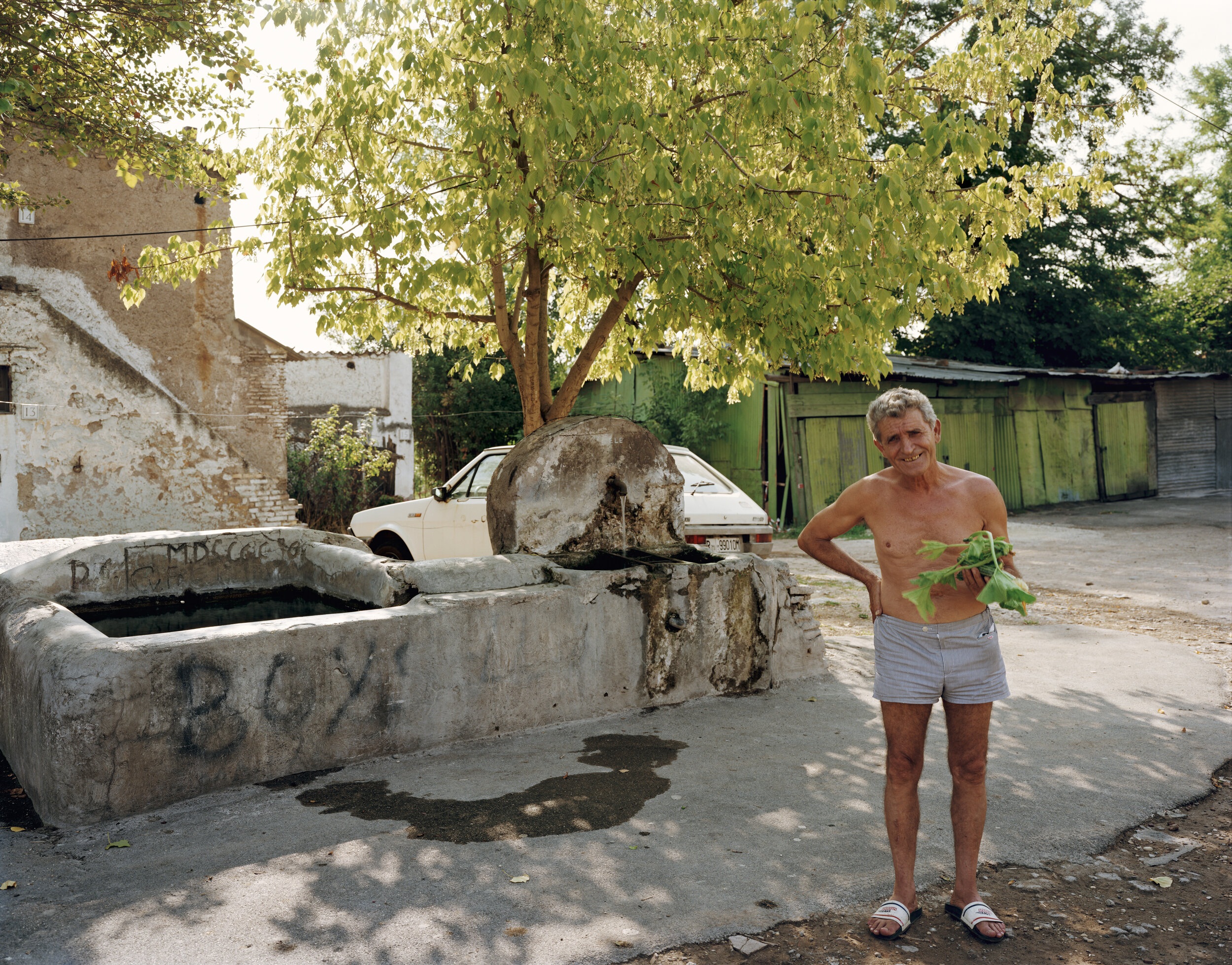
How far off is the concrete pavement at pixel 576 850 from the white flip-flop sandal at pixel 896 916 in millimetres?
194

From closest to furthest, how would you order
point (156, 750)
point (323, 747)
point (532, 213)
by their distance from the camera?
point (156, 750)
point (323, 747)
point (532, 213)

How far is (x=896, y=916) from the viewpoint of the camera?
2.84 metres

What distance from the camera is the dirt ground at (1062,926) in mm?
2744

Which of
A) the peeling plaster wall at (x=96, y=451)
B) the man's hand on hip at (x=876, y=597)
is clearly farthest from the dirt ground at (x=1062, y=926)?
the peeling plaster wall at (x=96, y=451)

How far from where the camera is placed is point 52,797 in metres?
3.62

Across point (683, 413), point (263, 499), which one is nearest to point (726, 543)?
point (263, 499)

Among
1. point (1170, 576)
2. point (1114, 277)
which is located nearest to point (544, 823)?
point (1170, 576)

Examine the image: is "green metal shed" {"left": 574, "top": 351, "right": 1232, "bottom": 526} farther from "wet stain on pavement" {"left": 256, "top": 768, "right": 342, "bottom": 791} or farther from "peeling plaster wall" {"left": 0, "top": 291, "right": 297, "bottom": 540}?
"wet stain on pavement" {"left": 256, "top": 768, "right": 342, "bottom": 791}

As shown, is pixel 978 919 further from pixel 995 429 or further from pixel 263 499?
pixel 995 429

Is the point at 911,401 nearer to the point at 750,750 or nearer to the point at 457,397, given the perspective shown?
the point at 750,750

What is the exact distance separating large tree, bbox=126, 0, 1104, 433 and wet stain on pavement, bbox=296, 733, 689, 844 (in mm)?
3009

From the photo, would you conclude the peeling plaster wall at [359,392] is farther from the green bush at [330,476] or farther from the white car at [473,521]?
the white car at [473,521]

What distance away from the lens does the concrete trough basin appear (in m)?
3.71

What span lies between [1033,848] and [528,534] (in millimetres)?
3245
